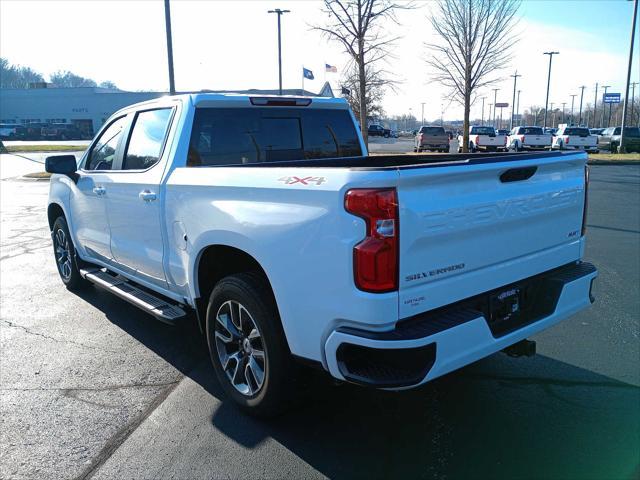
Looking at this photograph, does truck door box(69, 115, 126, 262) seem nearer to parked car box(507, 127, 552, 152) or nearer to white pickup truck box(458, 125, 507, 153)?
white pickup truck box(458, 125, 507, 153)

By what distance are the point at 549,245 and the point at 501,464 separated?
141cm

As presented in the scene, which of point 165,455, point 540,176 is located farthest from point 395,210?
point 165,455

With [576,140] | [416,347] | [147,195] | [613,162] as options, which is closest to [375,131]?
[576,140]

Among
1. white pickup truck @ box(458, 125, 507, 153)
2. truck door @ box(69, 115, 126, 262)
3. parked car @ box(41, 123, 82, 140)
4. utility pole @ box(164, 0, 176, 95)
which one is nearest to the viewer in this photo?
truck door @ box(69, 115, 126, 262)

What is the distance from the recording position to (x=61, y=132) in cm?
6575

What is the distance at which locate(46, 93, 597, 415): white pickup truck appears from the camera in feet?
8.54

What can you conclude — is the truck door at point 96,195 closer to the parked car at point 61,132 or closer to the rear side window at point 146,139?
the rear side window at point 146,139

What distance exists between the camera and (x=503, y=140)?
36.0 meters

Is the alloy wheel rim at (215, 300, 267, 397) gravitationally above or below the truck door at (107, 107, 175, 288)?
below

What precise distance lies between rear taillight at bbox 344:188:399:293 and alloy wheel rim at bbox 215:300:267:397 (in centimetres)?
99

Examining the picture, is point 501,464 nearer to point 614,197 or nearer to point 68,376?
point 68,376

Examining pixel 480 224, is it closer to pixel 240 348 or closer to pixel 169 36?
pixel 240 348

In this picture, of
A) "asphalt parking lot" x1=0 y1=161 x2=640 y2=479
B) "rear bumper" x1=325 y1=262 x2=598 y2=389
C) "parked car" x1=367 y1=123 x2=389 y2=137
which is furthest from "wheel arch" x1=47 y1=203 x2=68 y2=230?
"parked car" x1=367 y1=123 x2=389 y2=137

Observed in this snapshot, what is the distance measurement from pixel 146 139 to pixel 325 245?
2.63m
